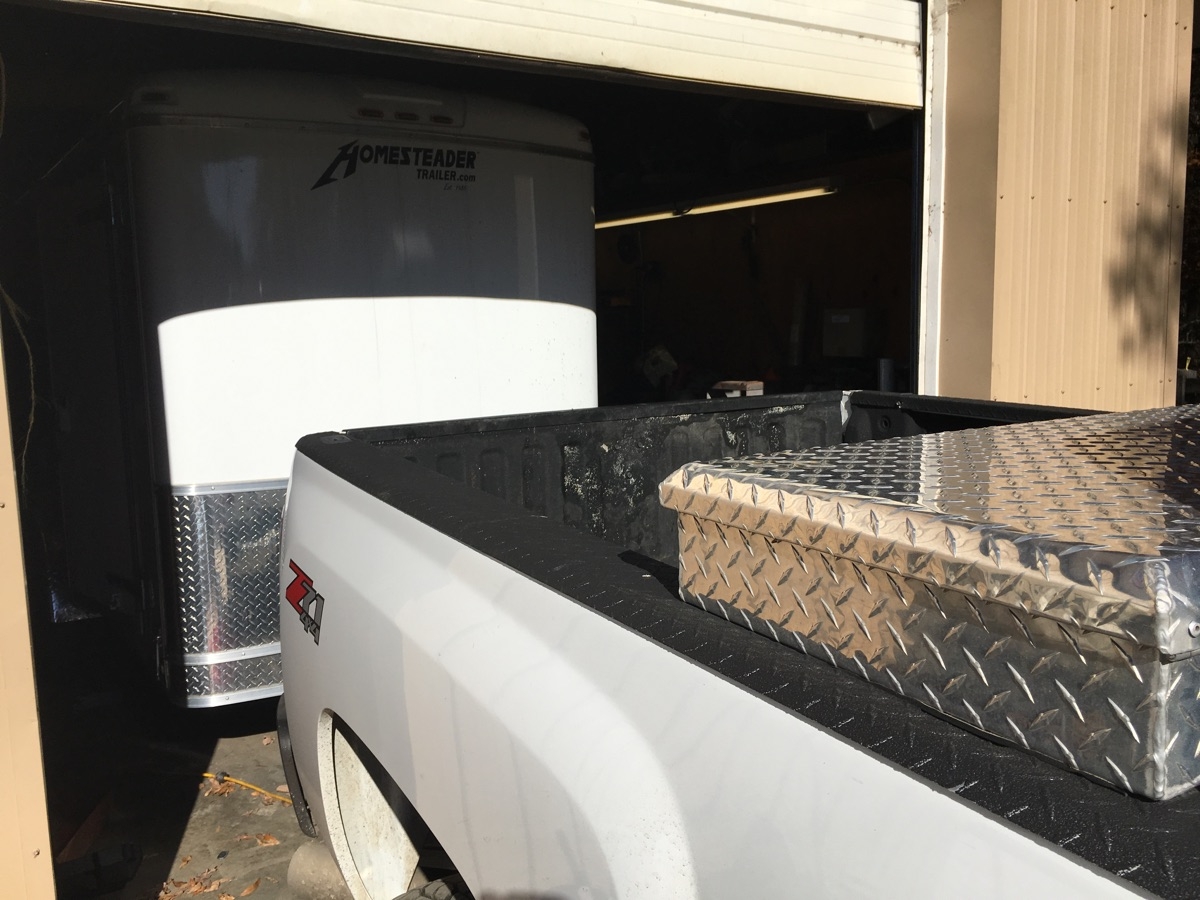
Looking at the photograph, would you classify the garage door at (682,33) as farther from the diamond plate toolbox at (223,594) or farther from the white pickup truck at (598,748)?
the diamond plate toolbox at (223,594)

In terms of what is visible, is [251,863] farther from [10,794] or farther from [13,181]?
[13,181]

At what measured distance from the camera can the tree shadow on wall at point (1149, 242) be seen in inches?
260

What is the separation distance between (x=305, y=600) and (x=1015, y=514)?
178 centimetres

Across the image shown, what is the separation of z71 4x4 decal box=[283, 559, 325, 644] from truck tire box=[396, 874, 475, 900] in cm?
59

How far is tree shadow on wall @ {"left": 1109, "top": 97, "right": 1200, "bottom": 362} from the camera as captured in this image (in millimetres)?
6609

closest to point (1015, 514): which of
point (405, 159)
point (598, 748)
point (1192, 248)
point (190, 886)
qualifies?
point (598, 748)

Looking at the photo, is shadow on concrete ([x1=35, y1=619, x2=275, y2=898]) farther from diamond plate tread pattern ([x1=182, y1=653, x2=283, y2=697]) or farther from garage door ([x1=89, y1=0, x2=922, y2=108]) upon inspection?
garage door ([x1=89, y1=0, x2=922, y2=108])

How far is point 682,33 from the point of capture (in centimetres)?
484

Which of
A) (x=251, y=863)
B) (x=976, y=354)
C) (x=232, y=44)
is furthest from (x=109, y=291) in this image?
(x=976, y=354)

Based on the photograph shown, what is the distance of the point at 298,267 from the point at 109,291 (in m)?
1.16

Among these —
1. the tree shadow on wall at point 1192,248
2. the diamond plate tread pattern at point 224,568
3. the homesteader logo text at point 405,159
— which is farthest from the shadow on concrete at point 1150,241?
the diamond plate tread pattern at point 224,568

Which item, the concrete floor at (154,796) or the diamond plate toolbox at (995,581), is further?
the concrete floor at (154,796)

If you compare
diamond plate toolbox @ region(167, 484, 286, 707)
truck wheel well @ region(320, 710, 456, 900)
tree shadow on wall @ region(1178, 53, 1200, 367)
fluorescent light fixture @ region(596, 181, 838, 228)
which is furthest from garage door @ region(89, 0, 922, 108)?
tree shadow on wall @ region(1178, 53, 1200, 367)

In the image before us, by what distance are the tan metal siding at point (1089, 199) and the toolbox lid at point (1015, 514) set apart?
4743 millimetres
